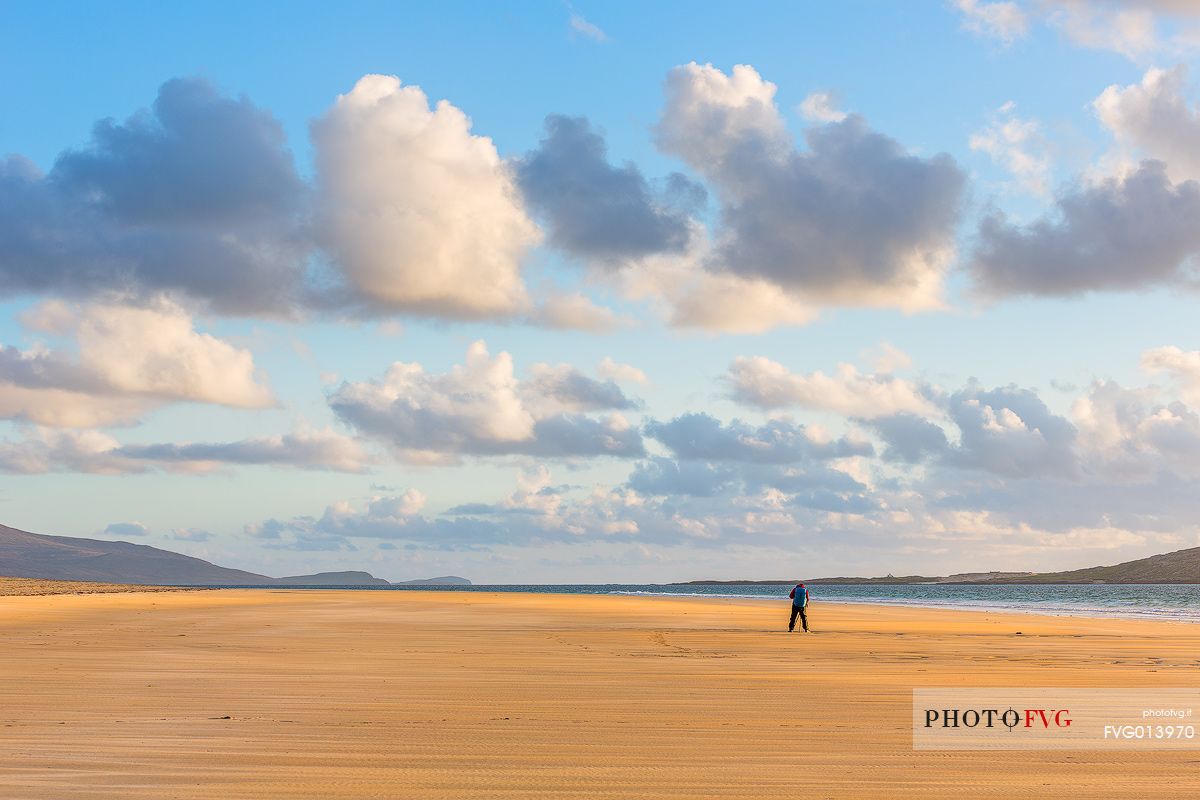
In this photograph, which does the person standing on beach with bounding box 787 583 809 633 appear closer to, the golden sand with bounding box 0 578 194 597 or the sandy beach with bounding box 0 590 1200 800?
the sandy beach with bounding box 0 590 1200 800

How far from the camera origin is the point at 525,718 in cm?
1279

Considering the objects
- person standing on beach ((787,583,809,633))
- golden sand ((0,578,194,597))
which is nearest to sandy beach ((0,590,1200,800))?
person standing on beach ((787,583,809,633))

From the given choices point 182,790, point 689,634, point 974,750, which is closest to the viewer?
point 182,790

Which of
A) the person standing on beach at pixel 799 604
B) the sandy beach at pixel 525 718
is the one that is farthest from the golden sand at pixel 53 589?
the person standing on beach at pixel 799 604

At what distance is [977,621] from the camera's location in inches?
1783

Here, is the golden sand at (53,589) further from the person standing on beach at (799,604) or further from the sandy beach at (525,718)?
the person standing on beach at (799,604)

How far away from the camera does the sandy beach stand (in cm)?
880

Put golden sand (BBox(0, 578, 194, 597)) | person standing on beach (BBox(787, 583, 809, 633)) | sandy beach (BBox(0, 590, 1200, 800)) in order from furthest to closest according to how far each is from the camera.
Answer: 1. golden sand (BBox(0, 578, 194, 597))
2. person standing on beach (BBox(787, 583, 809, 633))
3. sandy beach (BBox(0, 590, 1200, 800))

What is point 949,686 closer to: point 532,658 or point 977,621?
point 532,658

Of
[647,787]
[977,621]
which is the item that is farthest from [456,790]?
[977,621]

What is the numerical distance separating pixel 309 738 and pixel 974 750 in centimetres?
701

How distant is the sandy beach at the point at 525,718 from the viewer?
8805mm

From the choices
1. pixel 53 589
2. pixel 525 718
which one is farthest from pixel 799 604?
pixel 53 589

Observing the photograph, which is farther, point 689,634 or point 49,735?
point 689,634
